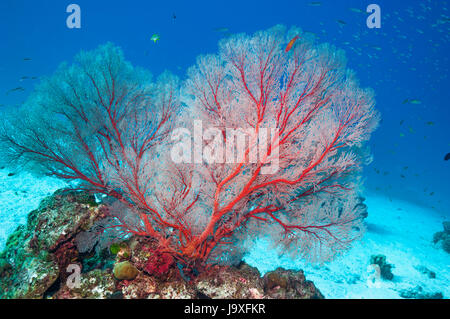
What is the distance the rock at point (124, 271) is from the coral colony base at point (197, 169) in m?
0.02

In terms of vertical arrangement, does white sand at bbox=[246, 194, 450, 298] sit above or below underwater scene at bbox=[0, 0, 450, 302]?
below

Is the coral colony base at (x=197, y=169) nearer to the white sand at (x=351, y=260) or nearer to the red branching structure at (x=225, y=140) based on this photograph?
the red branching structure at (x=225, y=140)

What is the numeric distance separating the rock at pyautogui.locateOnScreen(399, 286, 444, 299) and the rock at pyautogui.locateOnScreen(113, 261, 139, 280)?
22.8ft

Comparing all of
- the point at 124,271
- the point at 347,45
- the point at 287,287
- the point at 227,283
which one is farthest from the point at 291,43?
the point at 347,45

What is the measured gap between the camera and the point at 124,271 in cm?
365

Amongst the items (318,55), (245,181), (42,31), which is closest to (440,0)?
(318,55)

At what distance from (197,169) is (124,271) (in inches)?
86.2

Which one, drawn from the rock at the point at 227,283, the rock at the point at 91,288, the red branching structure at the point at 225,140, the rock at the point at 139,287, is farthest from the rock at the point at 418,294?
the rock at the point at 91,288

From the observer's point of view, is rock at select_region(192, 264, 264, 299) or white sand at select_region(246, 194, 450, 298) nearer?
rock at select_region(192, 264, 264, 299)

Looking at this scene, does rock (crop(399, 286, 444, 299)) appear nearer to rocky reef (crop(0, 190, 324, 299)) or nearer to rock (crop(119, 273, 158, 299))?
rocky reef (crop(0, 190, 324, 299))

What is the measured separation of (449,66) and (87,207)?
5601 centimetres

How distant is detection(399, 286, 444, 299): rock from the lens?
577 cm

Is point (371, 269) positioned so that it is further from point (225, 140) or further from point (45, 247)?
point (45, 247)

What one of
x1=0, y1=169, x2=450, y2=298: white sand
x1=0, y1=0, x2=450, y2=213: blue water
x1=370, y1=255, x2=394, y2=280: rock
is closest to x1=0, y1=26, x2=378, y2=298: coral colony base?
x1=0, y1=169, x2=450, y2=298: white sand
